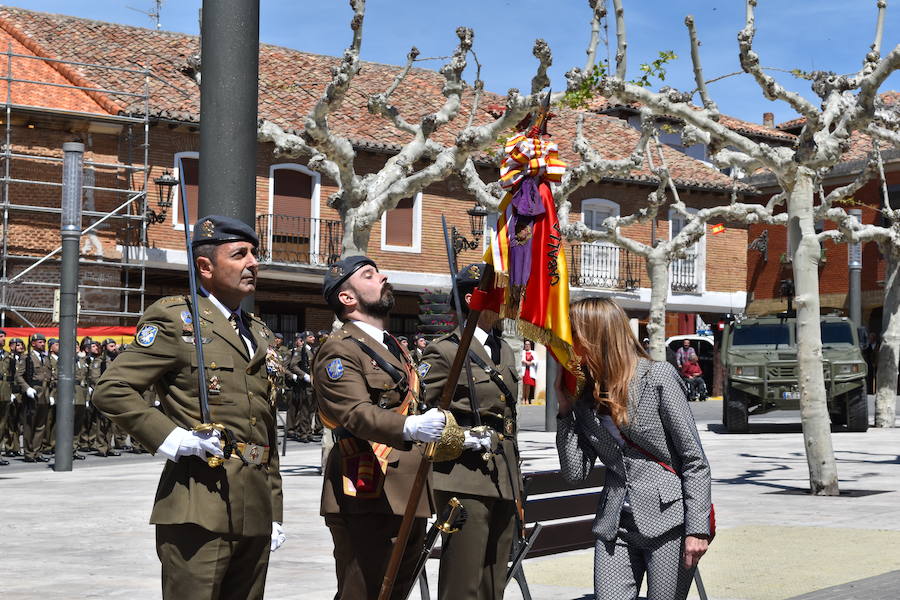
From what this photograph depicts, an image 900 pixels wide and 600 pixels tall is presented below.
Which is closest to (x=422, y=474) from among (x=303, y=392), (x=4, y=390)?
(x=4, y=390)

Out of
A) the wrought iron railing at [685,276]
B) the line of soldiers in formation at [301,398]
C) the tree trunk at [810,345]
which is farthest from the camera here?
the wrought iron railing at [685,276]

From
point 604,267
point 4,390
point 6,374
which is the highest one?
point 604,267

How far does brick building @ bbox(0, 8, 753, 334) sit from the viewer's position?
29.0 meters

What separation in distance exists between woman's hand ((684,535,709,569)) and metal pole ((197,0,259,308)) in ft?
6.71

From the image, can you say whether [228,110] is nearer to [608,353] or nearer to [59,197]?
[608,353]

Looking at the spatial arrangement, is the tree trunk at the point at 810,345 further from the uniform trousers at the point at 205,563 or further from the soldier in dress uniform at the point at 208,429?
the uniform trousers at the point at 205,563

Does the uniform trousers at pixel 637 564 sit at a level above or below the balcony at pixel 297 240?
below

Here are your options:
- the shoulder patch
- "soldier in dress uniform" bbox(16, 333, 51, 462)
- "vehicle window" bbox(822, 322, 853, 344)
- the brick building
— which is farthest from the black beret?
"vehicle window" bbox(822, 322, 853, 344)

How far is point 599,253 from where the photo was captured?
1606 inches

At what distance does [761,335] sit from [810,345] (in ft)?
37.4

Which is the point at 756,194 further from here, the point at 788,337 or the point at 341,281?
the point at 341,281

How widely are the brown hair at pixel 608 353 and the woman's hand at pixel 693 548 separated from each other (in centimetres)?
49

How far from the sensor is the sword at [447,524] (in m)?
5.07

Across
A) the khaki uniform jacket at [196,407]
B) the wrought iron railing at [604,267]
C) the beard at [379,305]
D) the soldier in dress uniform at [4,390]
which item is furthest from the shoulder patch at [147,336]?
the wrought iron railing at [604,267]
